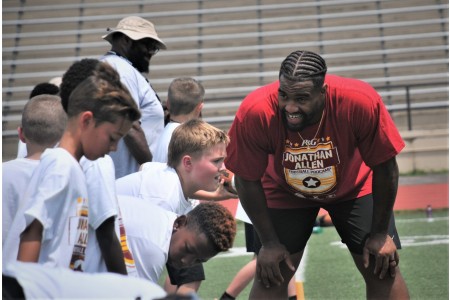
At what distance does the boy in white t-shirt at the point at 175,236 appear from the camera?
383 cm

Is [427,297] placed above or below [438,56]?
below

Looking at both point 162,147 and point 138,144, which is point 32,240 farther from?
point 162,147

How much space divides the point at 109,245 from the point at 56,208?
1.04 ft

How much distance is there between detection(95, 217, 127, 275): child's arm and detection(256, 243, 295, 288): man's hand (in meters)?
1.66

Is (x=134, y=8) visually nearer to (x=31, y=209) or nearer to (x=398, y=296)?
(x=398, y=296)

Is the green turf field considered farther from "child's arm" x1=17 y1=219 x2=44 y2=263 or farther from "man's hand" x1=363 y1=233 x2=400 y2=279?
"child's arm" x1=17 y1=219 x2=44 y2=263

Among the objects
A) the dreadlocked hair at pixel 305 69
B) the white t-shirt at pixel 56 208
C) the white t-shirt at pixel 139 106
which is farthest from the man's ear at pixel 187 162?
the white t-shirt at pixel 56 208

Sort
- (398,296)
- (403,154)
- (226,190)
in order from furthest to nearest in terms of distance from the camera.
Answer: (403,154), (226,190), (398,296)

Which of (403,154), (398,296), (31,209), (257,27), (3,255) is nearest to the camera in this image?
(31,209)

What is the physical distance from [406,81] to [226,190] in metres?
12.3

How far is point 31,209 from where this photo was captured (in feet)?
10.0

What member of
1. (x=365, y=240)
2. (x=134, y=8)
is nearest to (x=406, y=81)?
(x=134, y=8)

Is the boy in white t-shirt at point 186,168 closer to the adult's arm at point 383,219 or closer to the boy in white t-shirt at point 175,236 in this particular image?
the boy in white t-shirt at point 175,236

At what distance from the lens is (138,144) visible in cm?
549
